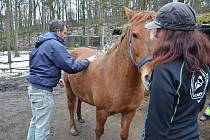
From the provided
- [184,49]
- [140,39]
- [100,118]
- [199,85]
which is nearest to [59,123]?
[100,118]

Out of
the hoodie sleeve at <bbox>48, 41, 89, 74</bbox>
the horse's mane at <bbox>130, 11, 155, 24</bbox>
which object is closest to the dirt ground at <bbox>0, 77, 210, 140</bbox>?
the hoodie sleeve at <bbox>48, 41, 89, 74</bbox>

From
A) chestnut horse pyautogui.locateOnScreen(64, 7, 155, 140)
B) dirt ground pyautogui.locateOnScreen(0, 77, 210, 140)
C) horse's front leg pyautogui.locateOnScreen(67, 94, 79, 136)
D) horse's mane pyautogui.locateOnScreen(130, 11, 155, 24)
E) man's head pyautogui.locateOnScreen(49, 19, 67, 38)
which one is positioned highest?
horse's mane pyautogui.locateOnScreen(130, 11, 155, 24)

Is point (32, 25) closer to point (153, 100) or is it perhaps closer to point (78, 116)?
point (78, 116)

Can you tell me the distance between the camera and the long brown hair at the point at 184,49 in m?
1.51

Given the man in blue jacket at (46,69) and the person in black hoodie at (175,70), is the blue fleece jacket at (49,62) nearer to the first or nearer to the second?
the man in blue jacket at (46,69)

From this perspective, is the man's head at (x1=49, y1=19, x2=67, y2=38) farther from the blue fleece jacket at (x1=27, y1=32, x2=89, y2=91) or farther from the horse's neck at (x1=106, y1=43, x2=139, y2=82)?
the horse's neck at (x1=106, y1=43, x2=139, y2=82)

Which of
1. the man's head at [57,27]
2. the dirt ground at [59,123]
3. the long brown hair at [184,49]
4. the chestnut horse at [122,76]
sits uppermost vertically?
the man's head at [57,27]

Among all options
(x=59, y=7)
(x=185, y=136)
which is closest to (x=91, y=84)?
(x=185, y=136)

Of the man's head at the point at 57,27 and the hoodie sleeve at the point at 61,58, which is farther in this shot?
the man's head at the point at 57,27

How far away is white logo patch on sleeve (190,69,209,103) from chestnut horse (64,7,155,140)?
1.04 meters

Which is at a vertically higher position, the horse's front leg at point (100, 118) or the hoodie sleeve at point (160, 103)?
the hoodie sleeve at point (160, 103)

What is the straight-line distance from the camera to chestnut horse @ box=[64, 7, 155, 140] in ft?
9.52

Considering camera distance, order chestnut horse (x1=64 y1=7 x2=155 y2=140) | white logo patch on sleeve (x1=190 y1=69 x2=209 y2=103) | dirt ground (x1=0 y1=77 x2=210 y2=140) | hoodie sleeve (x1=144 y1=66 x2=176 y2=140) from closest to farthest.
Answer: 1. hoodie sleeve (x1=144 y1=66 x2=176 y2=140)
2. white logo patch on sleeve (x1=190 y1=69 x2=209 y2=103)
3. chestnut horse (x1=64 y1=7 x2=155 y2=140)
4. dirt ground (x1=0 y1=77 x2=210 y2=140)

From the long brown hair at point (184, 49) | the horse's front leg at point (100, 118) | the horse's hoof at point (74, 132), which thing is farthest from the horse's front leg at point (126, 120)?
the long brown hair at point (184, 49)
